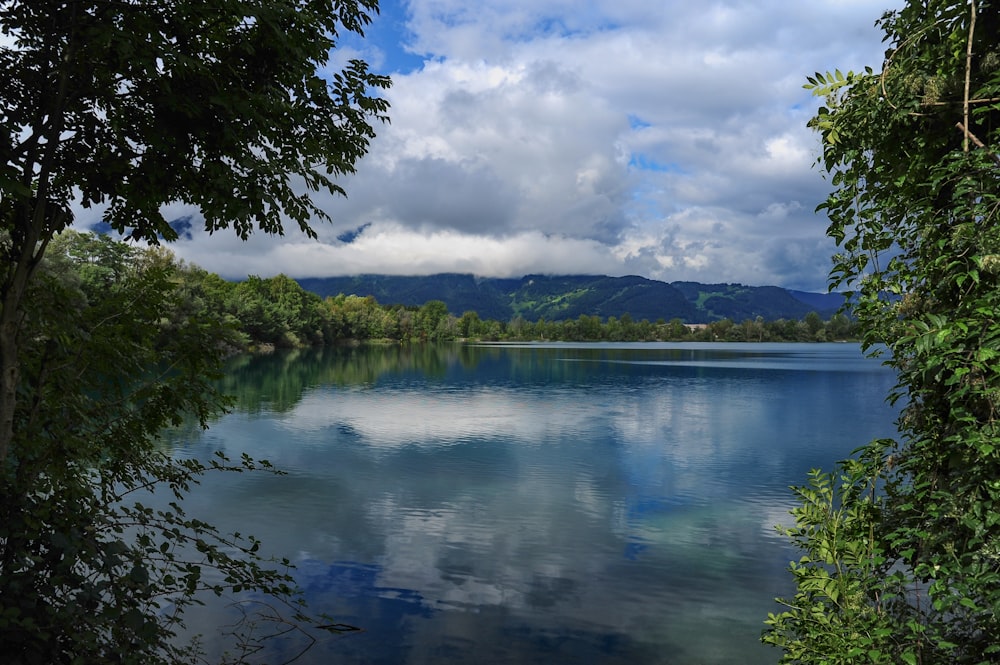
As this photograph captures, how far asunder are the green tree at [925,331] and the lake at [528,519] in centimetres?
813

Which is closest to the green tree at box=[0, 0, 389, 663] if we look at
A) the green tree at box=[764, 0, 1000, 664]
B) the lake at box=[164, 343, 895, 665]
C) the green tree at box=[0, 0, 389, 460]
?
the green tree at box=[0, 0, 389, 460]

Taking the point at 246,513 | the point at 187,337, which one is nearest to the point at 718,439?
the point at 246,513

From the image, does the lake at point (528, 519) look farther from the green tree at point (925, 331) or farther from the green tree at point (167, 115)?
the green tree at point (167, 115)

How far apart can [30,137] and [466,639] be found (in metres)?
12.2

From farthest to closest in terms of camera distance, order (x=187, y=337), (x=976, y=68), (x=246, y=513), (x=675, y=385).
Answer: (x=675, y=385) < (x=246, y=513) < (x=187, y=337) < (x=976, y=68)

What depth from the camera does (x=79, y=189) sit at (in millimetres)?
6730

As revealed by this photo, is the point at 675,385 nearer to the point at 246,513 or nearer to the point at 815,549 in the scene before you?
the point at 246,513

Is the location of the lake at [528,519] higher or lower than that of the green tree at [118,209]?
lower

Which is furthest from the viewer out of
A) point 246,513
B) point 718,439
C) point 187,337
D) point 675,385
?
point 675,385

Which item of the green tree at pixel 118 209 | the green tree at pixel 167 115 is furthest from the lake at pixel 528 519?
the green tree at pixel 167 115

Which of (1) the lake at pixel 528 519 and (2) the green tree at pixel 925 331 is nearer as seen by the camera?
(2) the green tree at pixel 925 331

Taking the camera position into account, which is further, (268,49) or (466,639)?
(466,639)

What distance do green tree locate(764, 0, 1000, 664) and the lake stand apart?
8127mm

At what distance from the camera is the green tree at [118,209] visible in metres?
5.14
